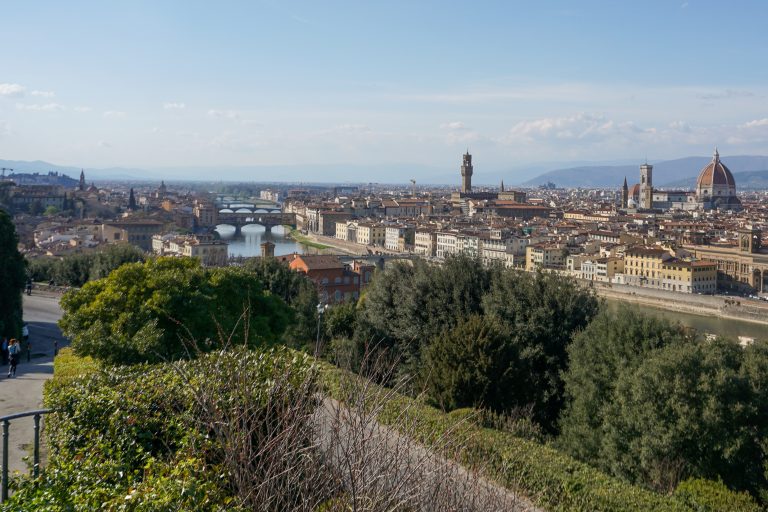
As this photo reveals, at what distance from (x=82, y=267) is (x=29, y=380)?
1239 cm

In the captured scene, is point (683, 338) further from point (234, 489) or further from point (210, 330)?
point (234, 489)

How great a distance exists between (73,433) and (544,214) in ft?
199

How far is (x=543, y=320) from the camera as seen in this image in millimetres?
7844

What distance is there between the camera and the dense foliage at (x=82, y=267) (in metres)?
16.1

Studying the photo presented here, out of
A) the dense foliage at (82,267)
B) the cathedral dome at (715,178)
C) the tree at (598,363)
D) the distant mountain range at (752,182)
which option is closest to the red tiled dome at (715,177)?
the cathedral dome at (715,178)

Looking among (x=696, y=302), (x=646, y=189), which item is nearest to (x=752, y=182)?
(x=646, y=189)

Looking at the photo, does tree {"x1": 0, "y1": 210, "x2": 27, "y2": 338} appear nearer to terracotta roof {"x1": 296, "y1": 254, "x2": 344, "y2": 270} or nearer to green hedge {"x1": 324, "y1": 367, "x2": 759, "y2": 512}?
green hedge {"x1": 324, "y1": 367, "x2": 759, "y2": 512}

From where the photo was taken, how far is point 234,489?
244 centimetres

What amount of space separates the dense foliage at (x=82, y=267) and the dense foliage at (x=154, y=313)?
9.17 meters

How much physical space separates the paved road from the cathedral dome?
67.5m

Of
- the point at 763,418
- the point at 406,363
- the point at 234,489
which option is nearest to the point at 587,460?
the point at 763,418

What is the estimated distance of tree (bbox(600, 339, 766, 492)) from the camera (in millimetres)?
5320

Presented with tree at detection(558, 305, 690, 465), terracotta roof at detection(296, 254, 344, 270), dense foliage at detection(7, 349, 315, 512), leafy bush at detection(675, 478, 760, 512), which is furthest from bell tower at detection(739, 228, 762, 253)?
dense foliage at detection(7, 349, 315, 512)

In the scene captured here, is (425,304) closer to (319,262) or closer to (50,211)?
(319,262)
